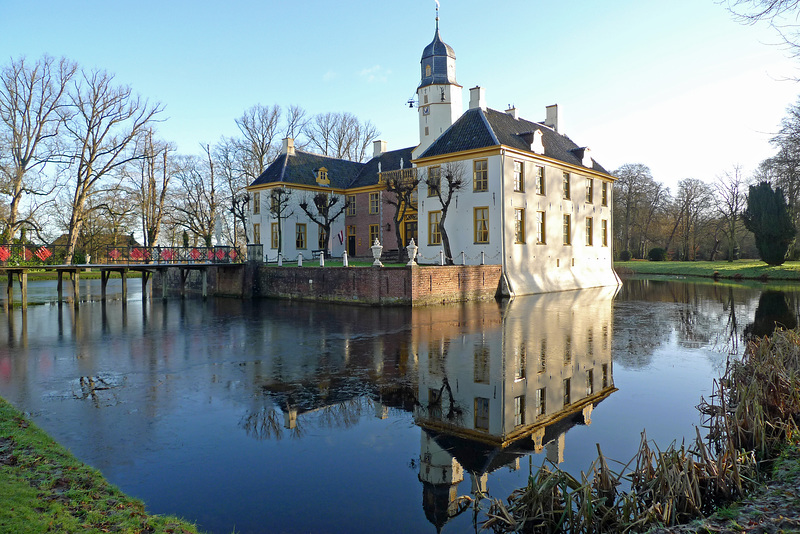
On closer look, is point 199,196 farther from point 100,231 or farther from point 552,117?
point 552,117

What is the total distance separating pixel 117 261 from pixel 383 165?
56.8 feet

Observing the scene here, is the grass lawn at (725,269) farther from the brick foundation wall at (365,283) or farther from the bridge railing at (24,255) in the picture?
the bridge railing at (24,255)

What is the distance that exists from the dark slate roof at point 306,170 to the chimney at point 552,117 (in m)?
13.2

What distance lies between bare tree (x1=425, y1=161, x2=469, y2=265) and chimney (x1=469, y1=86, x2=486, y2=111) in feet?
11.8

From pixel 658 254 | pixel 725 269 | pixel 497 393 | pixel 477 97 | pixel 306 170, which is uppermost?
pixel 477 97

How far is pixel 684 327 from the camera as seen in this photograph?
46.9ft

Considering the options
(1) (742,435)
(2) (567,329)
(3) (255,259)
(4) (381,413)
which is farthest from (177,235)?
(1) (742,435)

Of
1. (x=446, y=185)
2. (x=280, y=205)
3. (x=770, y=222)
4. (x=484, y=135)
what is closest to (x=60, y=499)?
(x=446, y=185)

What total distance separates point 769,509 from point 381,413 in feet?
13.6

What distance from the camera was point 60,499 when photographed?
12.9ft

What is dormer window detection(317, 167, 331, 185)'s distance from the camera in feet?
109

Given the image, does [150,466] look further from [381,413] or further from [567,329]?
[567,329]

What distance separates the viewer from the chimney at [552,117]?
32.8 meters

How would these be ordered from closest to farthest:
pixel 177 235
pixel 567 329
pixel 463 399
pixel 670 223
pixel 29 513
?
pixel 29 513, pixel 463 399, pixel 567 329, pixel 177 235, pixel 670 223
